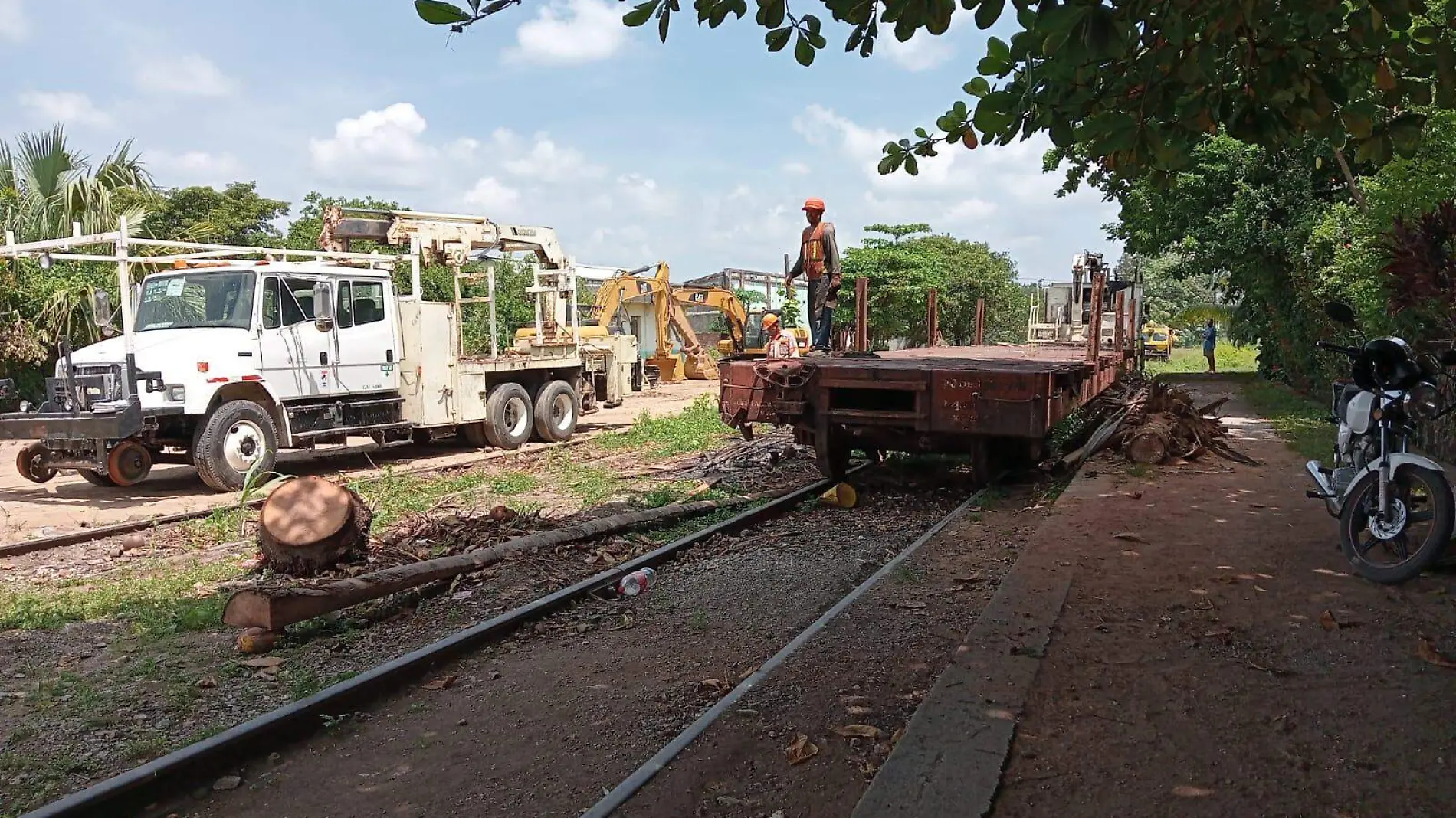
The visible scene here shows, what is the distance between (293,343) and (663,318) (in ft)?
49.1

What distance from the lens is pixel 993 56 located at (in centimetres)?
341

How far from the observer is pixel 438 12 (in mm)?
2492

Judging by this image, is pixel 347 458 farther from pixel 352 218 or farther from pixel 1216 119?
pixel 1216 119

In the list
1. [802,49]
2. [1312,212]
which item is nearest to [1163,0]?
[802,49]

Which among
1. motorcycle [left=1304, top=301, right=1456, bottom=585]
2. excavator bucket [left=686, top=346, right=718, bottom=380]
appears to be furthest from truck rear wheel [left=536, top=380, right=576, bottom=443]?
excavator bucket [left=686, top=346, right=718, bottom=380]

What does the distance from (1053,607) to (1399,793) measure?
1832 millimetres

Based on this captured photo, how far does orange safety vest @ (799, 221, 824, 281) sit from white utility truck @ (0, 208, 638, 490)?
17.2 ft

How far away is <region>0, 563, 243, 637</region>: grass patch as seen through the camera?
5.14 m

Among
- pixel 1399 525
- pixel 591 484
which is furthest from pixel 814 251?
pixel 1399 525

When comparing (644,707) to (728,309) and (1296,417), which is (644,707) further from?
(728,309)

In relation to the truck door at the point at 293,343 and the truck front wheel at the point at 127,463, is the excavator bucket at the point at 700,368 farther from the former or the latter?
the truck front wheel at the point at 127,463

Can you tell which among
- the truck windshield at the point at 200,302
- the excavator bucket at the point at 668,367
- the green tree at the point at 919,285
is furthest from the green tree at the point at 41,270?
the green tree at the point at 919,285

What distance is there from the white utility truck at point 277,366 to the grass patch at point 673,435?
1172 millimetres

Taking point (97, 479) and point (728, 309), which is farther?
point (728, 309)
